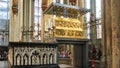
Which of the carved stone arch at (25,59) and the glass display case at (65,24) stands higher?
the glass display case at (65,24)

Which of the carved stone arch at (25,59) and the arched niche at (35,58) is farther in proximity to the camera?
the arched niche at (35,58)

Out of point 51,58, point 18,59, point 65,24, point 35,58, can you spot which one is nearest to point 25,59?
point 18,59

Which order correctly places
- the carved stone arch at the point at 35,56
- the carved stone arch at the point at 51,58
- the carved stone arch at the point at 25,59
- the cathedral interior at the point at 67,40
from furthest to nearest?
the carved stone arch at the point at 51,58 → the carved stone arch at the point at 35,56 → the carved stone arch at the point at 25,59 → the cathedral interior at the point at 67,40

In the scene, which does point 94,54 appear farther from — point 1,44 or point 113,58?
point 1,44

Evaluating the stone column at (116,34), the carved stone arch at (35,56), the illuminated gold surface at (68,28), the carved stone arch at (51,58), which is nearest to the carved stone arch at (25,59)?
the carved stone arch at (35,56)

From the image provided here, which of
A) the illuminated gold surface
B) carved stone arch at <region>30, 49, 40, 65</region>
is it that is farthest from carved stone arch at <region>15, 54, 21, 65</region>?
the illuminated gold surface

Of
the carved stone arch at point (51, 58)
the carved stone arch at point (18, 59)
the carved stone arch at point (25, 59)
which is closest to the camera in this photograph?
the carved stone arch at point (18, 59)

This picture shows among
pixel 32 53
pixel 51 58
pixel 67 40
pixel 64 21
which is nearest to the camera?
pixel 32 53

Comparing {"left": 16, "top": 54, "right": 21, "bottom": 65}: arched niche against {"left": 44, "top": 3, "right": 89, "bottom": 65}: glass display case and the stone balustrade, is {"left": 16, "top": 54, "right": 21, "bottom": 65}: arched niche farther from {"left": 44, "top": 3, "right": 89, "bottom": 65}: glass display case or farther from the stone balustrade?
{"left": 44, "top": 3, "right": 89, "bottom": 65}: glass display case

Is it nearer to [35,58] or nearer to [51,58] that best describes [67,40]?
[51,58]

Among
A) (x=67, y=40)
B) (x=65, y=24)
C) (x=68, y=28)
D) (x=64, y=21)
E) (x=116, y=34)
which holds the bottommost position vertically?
(x=67, y=40)

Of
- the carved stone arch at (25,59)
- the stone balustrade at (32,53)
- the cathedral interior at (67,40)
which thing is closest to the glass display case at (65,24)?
the cathedral interior at (67,40)

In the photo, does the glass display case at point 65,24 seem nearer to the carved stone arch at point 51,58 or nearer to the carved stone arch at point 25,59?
the carved stone arch at point 51,58

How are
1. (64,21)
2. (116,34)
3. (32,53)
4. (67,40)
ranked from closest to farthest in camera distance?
(116,34), (32,53), (67,40), (64,21)
